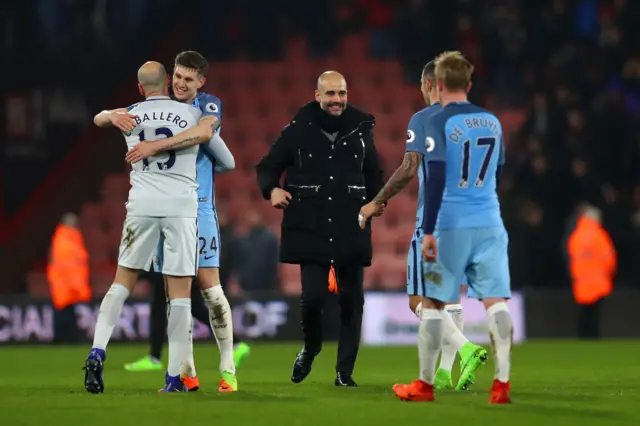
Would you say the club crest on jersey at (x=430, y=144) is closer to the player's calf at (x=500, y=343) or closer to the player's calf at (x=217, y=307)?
the player's calf at (x=500, y=343)

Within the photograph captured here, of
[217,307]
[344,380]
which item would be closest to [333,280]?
[344,380]

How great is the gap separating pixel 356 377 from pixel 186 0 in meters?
13.3

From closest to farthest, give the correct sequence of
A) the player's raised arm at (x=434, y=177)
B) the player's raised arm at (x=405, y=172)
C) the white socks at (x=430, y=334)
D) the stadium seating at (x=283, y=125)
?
1. the player's raised arm at (x=434, y=177)
2. the white socks at (x=430, y=334)
3. the player's raised arm at (x=405, y=172)
4. the stadium seating at (x=283, y=125)

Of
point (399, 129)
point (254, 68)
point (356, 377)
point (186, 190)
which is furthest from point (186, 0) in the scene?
point (186, 190)

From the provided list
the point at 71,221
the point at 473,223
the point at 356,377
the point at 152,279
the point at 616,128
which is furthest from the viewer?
the point at 616,128

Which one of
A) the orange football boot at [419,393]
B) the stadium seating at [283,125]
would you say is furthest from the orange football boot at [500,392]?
the stadium seating at [283,125]

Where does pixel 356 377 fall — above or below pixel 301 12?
below

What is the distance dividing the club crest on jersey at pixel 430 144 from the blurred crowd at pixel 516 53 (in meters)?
10.6

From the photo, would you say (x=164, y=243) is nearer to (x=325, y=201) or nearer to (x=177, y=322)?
(x=177, y=322)

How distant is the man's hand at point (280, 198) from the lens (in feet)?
28.5

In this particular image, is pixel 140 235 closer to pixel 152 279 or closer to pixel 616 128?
pixel 152 279

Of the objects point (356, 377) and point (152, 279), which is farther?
point (152, 279)

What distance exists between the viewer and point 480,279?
710cm

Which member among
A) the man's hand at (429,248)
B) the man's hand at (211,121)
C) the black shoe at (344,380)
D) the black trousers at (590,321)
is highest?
the man's hand at (211,121)
